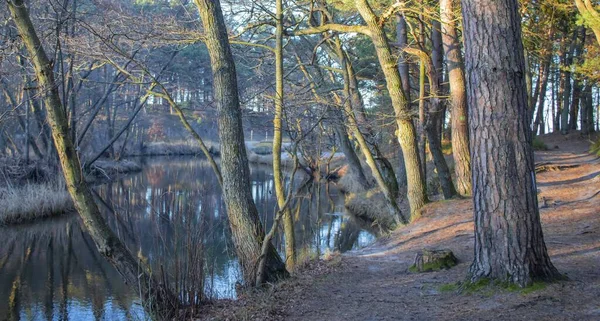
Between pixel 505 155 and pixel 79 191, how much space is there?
15.4 feet

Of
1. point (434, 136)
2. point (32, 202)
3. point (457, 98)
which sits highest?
point (457, 98)

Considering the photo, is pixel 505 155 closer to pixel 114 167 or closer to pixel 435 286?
pixel 435 286

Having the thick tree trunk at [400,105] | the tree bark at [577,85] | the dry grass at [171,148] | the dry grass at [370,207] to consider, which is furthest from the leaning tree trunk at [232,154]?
the dry grass at [171,148]

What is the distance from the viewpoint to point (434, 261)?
7238 mm

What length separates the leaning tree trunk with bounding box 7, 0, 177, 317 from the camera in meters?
6.32

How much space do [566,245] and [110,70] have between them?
111 feet

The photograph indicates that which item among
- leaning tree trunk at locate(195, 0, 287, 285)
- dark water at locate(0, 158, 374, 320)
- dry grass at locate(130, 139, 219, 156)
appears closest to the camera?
dark water at locate(0, 158, 374, 320)

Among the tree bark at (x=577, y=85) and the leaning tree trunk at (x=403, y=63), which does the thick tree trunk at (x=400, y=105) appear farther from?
the tree bark at (x=577, y=85)

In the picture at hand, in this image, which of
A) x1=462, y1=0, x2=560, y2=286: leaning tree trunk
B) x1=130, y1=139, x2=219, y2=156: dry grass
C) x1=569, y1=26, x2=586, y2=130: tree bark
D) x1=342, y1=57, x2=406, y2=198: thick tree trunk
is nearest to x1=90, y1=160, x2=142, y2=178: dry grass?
x1=130, y1=139, x2=219, y2=156: dry grass

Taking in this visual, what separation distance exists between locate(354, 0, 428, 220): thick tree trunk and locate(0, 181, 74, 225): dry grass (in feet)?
37.0

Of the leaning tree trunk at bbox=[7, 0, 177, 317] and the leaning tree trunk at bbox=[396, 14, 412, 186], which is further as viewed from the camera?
the leaning tree trunk at bbox=[396, 14, 412, 186]

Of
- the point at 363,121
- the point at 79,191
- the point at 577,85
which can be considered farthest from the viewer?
the point at 577,85

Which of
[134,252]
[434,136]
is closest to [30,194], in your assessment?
[134,252]

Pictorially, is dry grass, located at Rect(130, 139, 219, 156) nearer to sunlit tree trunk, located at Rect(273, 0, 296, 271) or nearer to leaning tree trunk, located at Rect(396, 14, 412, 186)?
leaning tree trunk, located at Rect(396, 14, 412, 186)
